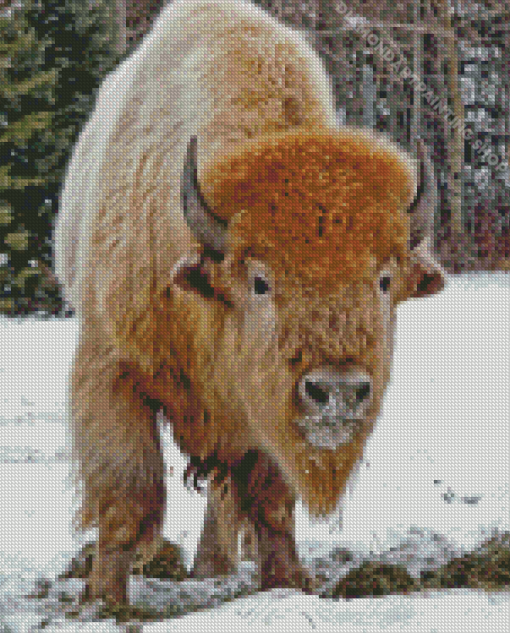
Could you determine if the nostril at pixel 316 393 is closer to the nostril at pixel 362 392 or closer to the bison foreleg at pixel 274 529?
the nostril at pixel 362 392

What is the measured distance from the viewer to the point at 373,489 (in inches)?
254

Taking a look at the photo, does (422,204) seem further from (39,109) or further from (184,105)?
(39,109)

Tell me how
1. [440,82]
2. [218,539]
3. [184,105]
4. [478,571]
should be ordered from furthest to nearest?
[440,82], [218,539], [478,571], [184,105]

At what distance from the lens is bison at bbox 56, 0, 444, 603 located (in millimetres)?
3352

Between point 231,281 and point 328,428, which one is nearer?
point 328,428

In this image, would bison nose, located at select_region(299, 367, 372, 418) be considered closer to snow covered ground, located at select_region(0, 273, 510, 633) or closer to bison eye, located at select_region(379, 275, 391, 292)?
bison eye, located at select_region(379, 275, 391, 292)

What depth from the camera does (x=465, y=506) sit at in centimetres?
602

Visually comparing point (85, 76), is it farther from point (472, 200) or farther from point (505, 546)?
point (505, 546)

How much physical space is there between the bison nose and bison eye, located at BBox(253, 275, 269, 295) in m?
0.39

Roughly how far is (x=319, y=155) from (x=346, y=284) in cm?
51

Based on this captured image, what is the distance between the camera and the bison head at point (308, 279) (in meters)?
3.25

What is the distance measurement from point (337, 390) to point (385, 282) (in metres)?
0.53

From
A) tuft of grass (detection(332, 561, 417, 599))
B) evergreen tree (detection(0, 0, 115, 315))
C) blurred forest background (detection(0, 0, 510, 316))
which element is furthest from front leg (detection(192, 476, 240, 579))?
blurred forest background (detection(0, 0, 510, 316))

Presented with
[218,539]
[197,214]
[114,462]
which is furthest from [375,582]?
[197,214]
